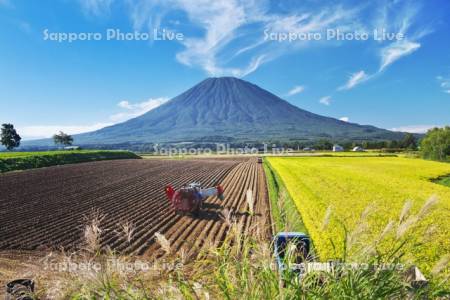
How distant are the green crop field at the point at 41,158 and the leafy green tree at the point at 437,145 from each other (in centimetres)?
6148

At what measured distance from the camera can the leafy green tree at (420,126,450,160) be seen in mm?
63500

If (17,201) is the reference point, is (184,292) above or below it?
above

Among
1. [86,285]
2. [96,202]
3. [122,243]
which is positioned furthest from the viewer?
[96,202]

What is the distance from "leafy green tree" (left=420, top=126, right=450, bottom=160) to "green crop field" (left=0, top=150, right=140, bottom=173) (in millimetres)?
61482

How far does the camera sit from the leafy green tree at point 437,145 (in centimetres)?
6350

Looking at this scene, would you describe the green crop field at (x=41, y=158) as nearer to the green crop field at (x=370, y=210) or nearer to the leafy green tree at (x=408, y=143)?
the green crop field at (x=370, y=210)

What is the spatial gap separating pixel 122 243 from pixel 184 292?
11187mm

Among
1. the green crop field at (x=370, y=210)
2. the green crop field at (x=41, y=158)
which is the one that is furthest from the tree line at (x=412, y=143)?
the green crop field at (x=370, y=210)

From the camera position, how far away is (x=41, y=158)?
47.9 meters

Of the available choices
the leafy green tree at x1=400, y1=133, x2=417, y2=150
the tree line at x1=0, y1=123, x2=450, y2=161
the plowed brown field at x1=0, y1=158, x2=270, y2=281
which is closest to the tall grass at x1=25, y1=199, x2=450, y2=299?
the plowed brown field at x1=0, y1=158, x2=270, y2=281

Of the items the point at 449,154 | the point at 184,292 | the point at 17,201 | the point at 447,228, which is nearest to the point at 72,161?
the point at 17,201

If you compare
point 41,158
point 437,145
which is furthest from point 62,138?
point 437,145

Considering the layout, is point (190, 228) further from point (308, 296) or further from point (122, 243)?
point (308, 296)

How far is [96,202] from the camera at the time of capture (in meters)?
21.3
